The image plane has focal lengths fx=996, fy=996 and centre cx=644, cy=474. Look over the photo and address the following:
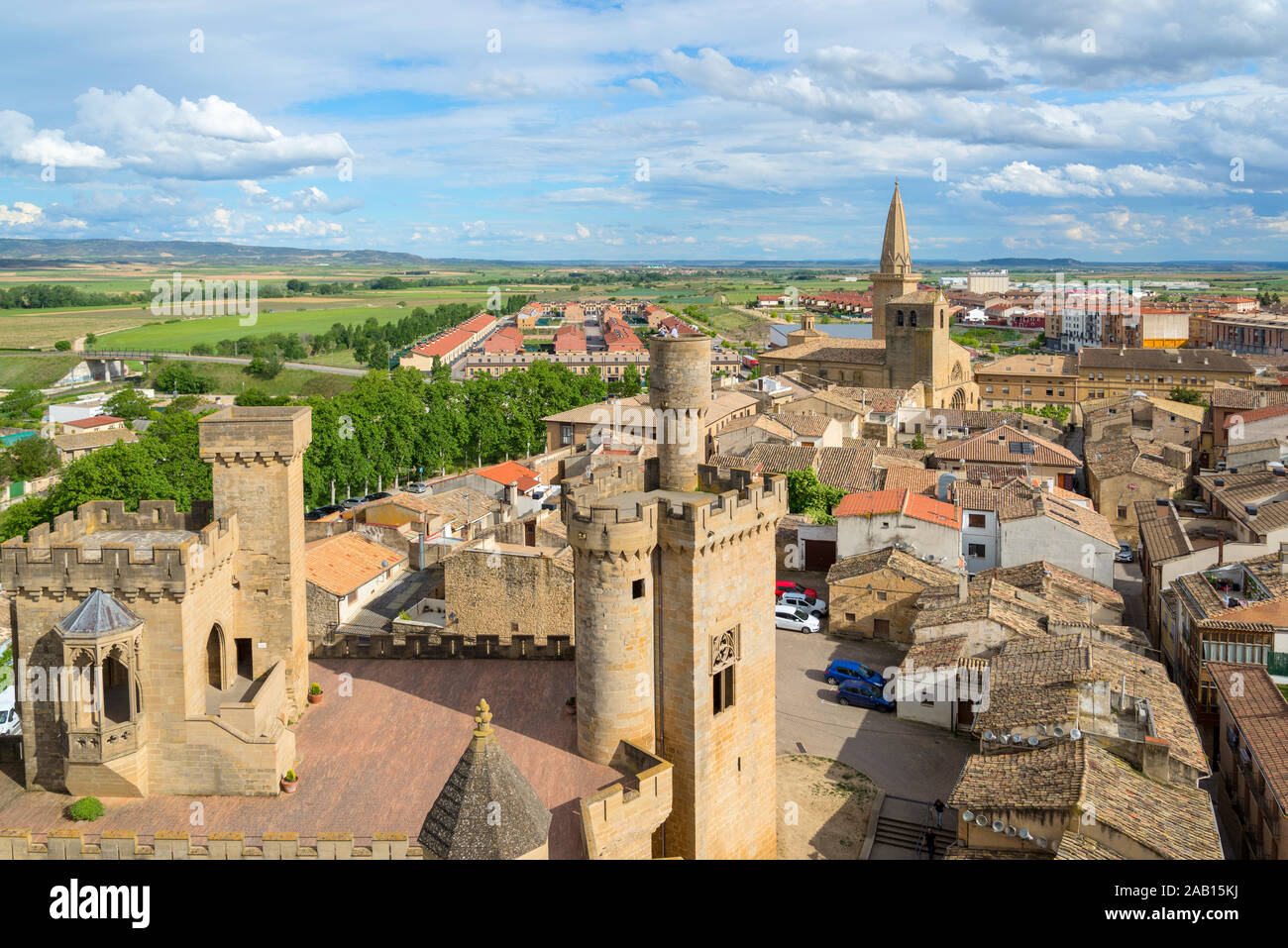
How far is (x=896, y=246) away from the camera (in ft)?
318

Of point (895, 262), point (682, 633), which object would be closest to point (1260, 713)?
point (682, 633)

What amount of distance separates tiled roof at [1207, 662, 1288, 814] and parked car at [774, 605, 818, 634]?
15.2m

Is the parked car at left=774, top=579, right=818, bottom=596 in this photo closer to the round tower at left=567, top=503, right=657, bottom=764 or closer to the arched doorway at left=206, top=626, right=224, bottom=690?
the round tower at left=567, top=503, right=657, bottom=764

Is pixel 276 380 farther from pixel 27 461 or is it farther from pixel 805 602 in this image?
pixel 805 602

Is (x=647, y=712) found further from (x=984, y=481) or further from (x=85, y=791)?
(x=984, y=481)

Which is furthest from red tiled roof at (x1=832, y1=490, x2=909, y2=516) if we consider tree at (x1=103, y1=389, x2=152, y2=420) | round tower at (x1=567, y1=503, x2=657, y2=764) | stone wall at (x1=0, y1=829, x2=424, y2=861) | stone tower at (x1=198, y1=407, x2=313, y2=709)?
tree at (x1=103, y1=389, x2=152, y2=420)

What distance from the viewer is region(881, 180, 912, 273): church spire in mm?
96438

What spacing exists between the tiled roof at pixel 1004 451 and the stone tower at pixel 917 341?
21389mm

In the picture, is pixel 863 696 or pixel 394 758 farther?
pixel 863 696

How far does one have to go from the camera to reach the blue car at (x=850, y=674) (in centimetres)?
3533

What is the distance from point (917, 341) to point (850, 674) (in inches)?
2275

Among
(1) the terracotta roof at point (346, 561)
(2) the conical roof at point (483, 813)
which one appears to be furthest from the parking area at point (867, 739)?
(2) the conical roof at point (483, 813)
